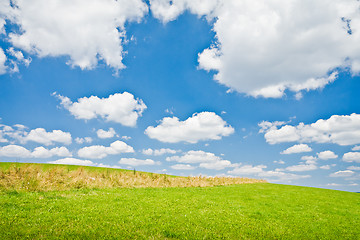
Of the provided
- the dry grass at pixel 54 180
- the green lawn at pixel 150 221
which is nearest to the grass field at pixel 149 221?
the green lawn at pixel 150 221

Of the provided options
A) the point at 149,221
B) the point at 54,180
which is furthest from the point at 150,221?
the point at 54,180

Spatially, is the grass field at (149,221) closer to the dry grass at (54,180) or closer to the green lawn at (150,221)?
the green lawn at (150,221)

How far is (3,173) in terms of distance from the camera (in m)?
22.3

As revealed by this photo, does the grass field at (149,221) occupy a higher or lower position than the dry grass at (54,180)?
lower

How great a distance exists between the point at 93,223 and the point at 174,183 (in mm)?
22373

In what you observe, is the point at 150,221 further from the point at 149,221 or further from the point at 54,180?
the point at 54,180

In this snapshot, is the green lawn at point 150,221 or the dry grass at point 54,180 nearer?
the green lawn at point 150,221

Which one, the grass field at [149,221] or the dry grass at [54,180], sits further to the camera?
the dry grass at [54,180]

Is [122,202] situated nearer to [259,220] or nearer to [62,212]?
[62,212]

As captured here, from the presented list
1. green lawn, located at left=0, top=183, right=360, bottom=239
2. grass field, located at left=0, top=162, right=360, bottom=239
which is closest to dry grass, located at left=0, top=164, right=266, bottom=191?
grass field, located at left=0, top=162, right=360, bottom=239

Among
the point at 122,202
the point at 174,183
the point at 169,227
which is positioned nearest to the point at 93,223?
the point at 169,227

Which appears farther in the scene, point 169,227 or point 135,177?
point 135,177

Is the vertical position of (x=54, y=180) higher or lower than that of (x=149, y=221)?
higher

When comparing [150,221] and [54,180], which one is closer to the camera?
[150,221]
